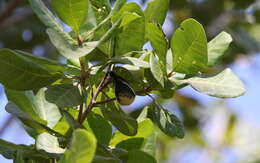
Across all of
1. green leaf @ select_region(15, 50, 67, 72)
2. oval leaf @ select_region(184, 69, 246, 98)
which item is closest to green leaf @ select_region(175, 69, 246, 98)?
oval leaf @ select_region(184, 69, 246, 98)

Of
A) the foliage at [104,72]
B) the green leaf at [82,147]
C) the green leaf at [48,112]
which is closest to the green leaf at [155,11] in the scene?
the foliage at [104,72]

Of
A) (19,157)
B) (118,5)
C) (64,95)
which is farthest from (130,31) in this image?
(19,157)

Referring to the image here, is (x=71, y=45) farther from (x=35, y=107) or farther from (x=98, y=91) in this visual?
(x=35, y=107)

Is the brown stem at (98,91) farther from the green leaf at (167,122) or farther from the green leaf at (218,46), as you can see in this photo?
the green leaf at (218,46)

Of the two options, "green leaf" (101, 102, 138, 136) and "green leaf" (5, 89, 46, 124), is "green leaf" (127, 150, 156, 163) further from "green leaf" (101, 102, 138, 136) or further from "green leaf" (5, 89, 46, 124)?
"green leaf" (5, 89, 46, 124)

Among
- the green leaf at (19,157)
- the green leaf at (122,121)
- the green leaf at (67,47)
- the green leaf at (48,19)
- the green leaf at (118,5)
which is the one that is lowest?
the green leaf at (19,157)
